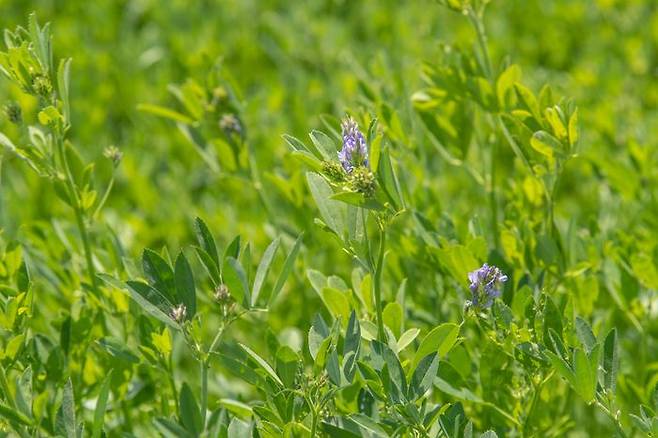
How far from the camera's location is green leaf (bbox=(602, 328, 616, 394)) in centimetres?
161

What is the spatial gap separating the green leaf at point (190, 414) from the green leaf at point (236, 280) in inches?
6.8

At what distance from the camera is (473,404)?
1928mm

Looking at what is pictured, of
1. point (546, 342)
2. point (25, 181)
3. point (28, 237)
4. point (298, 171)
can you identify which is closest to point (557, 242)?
point (546, 342)

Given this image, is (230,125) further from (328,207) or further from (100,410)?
(100,410)

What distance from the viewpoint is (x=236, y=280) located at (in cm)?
163

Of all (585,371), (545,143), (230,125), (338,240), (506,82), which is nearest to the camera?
(585,371)

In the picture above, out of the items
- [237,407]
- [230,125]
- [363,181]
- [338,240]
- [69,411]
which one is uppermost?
[363,181]

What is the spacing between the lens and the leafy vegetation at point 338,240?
1601mm

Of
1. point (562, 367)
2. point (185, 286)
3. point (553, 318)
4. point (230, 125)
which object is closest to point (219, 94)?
point (230, 125)

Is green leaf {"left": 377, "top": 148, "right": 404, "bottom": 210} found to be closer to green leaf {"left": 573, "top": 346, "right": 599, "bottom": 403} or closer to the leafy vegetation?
the leafy vegetation

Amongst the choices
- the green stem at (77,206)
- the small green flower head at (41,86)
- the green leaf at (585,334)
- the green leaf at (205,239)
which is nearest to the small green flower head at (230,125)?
the green stem at (77,206)

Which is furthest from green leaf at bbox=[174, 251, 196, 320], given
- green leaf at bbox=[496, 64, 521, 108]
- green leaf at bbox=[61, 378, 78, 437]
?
green leaf at bbox=[496, 64, 521, 108]

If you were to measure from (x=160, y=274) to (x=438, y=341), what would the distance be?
0.46 m

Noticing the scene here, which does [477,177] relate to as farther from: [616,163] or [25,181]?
[25,181]
